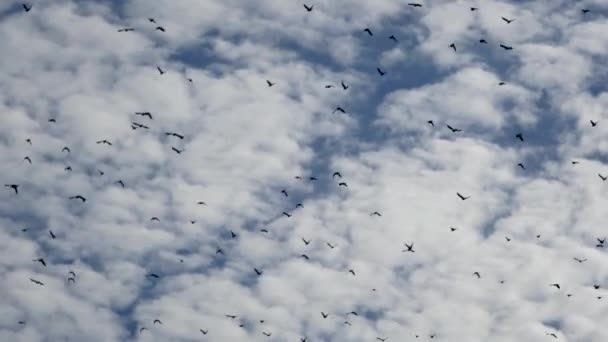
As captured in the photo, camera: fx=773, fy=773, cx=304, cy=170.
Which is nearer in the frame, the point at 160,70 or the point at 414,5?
the point at 414,5

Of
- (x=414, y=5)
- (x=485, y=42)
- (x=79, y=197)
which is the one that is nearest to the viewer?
(x=414, y=5)

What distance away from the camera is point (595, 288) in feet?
214

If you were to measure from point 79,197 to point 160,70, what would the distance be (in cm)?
1384

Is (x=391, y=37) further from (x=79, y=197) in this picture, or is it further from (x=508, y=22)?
(x=79, y=197)

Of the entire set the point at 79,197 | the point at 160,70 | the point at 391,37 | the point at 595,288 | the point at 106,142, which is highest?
the point at 391,37

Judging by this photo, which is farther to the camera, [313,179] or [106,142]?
[313,179]

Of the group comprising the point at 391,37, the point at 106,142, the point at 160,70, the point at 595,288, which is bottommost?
the point at 595,288

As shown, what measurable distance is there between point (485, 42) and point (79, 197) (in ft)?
116

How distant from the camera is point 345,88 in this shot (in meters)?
56.6

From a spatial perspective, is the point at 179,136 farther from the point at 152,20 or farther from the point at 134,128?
the point at 152,20

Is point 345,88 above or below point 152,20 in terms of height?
below

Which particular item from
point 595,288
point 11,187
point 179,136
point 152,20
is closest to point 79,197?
point 11,187

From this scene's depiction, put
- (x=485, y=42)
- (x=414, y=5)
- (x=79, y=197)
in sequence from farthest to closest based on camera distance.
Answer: (x=79, y=197)
(x=485, y=42)
(x=414, y=5)

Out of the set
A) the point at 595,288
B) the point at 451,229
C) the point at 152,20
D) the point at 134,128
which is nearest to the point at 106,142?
the point at 134,128
